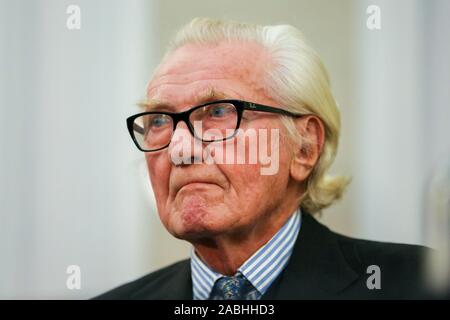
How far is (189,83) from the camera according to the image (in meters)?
1.37

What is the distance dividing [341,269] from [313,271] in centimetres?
7

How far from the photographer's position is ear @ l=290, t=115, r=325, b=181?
144 centimetres

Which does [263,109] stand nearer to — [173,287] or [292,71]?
[292,71]

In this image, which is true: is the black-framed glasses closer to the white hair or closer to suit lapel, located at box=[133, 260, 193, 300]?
the white hair

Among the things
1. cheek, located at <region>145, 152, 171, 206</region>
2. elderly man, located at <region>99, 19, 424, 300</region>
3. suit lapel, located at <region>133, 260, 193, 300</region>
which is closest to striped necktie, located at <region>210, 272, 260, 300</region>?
elderly man, located at <region>99, 19, 424, 300</region>

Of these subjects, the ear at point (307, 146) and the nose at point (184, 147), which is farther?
the ear at point (307, 146)

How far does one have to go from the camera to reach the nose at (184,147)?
52.1 inches

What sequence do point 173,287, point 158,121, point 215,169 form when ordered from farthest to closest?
1. point 173,287
2. point 158,121
3. point 215,169

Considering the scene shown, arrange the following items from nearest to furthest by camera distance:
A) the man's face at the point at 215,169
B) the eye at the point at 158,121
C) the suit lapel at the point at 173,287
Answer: the man's face at the point at 215,169
the eye at the point at 158,121
the suit lapel at the point at 173,287

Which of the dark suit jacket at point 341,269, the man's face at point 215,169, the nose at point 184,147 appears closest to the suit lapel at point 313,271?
the dark suit jacket at point 341,269

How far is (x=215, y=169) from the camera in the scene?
1.32 metres

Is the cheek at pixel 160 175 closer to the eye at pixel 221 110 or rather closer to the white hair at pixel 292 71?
the eye at pixel 221 110

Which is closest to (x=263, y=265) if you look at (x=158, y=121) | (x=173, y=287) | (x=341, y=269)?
(x=341, y=269)
